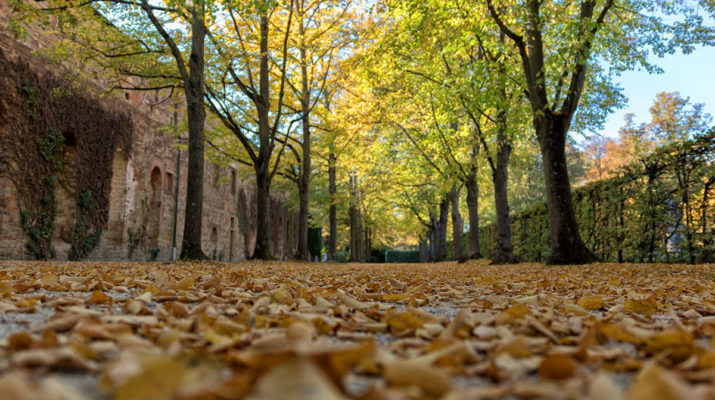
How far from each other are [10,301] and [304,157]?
48.2 ft

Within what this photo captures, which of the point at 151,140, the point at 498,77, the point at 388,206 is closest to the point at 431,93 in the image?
the point at 498,77

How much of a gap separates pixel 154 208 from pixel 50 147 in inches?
213

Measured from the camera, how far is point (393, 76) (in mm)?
13133

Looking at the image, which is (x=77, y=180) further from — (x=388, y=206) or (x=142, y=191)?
(x=388, y=206)

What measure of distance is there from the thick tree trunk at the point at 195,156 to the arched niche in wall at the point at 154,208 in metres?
8.30

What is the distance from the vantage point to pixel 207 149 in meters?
14.4

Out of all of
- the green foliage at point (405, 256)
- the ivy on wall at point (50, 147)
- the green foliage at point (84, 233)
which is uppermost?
the ivy on wall at point (50, 147)

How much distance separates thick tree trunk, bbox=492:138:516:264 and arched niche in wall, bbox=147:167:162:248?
39.8 feet

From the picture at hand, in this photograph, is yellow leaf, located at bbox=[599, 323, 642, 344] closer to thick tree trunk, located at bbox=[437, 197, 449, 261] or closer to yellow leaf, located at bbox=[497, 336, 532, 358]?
yellow leaf, located at bbox=[497, 336, 532, 358]

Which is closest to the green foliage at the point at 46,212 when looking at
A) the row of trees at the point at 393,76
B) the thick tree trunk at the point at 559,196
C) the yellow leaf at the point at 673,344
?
the row of trees at the point at 393,76

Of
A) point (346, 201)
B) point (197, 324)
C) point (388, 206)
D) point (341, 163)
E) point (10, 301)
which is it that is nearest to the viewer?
point (197, 324)

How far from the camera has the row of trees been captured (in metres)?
8.55

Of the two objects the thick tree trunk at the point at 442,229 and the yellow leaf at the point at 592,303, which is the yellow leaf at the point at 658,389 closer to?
the yellow leaf at the point at 592,303

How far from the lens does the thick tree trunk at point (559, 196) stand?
8305 millimetres
